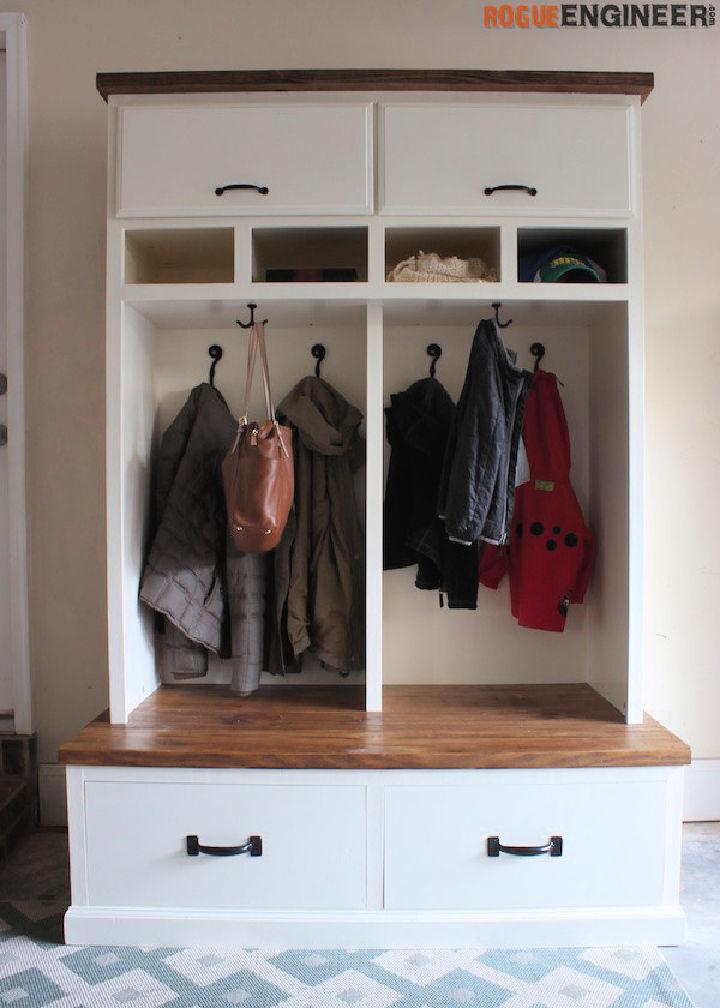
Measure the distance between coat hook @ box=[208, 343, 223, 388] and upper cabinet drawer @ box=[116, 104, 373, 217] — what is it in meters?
0.46

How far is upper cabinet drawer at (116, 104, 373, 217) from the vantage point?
186cm

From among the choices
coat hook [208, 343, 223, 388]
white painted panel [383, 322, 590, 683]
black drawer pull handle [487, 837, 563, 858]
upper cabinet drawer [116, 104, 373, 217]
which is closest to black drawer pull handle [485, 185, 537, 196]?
upper cabinet drawer [116, 104, 373, 217]

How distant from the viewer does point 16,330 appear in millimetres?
2293

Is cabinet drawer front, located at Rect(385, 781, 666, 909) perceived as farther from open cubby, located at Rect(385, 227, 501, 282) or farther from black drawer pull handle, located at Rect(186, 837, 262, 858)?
open cubby, located at Rect(385, 227, 501, 282)

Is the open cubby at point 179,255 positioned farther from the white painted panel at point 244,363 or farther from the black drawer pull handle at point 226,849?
the black drawer pull handle at point 226,849

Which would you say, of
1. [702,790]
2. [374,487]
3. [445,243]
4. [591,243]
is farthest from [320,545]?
[702,790]

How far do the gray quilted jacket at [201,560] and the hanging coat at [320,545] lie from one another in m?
0.08

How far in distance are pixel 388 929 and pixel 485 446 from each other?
1.18m

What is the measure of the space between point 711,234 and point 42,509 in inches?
90.7

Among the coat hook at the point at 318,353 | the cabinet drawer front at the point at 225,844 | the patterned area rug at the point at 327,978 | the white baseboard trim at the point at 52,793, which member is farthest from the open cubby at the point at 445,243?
the white baseboard trim at the point at 52,793

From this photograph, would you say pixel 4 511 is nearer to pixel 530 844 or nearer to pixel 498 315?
pixel 498 315

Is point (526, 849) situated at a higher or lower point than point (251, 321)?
lower

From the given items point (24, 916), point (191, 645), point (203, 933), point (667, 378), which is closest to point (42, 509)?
point (191, 645)

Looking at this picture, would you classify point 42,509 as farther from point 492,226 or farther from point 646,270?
point 646,270
